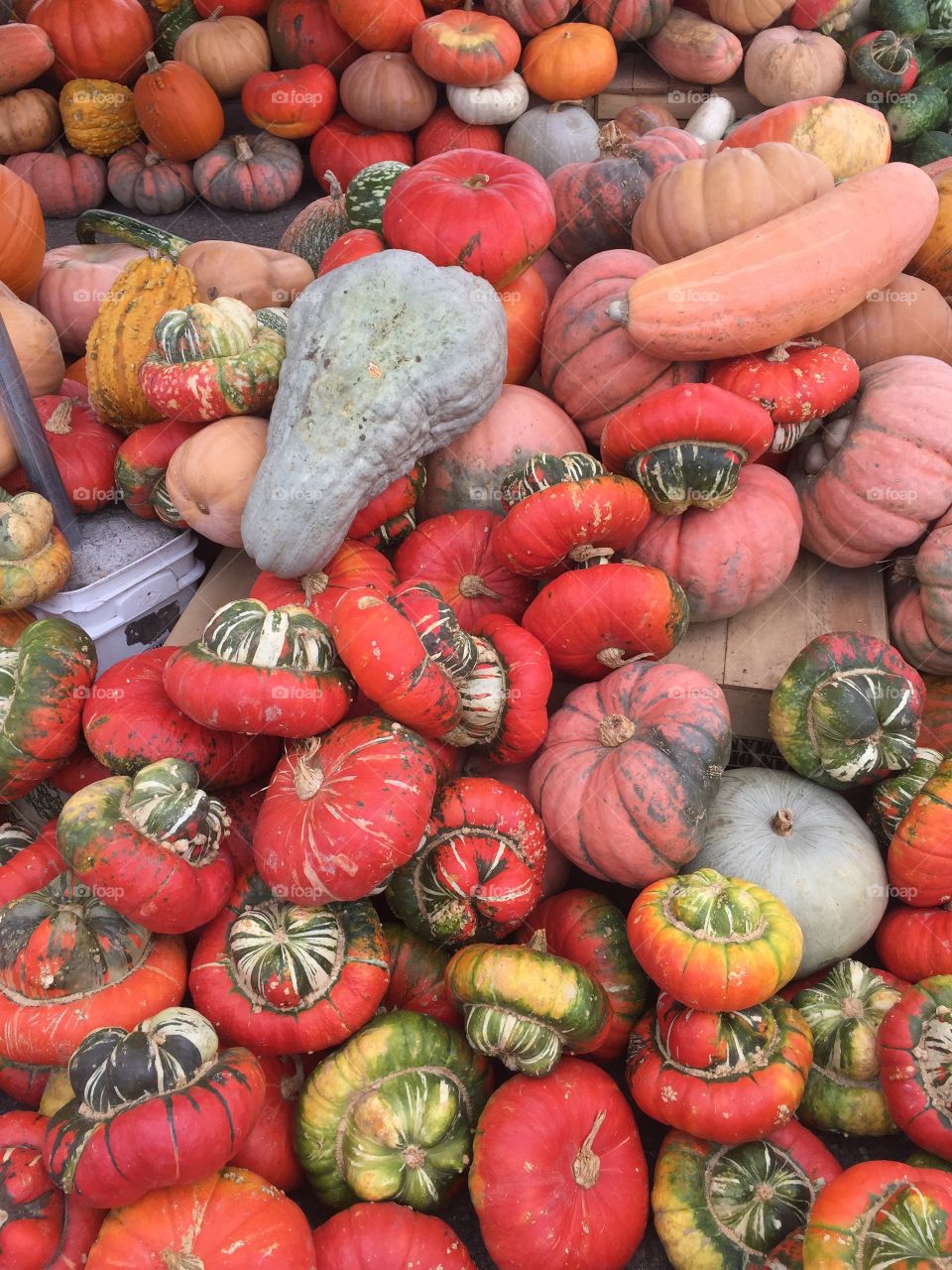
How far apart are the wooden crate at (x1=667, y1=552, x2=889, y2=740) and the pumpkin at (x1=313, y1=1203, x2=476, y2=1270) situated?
1606 mm

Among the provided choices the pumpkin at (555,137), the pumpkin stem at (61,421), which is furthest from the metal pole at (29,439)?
the pumpkin at (555,137)

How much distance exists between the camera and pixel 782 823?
8.11ft

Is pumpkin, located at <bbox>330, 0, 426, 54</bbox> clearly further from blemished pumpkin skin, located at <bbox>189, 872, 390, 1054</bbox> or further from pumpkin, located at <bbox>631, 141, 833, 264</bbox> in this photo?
blemished pumpkin skin, located at <bbox>189, 872, 390, 1054</bbox>

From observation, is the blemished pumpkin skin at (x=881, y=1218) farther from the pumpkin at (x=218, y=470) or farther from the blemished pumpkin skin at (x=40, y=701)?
the pumpkin at (x=218, y=470)

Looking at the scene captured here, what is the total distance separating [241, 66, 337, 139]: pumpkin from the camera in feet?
18.8

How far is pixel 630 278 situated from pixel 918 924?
2.09 metres

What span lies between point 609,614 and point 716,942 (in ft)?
2.81

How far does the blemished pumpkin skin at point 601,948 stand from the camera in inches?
92.9

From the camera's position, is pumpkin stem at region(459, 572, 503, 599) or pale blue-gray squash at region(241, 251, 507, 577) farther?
pumpkin stem at region(459, 572, 503, 599)

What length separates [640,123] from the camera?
5.07 meters

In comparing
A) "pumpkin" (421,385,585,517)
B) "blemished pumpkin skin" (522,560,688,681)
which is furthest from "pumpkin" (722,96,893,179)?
"blemished pumpkin skin" (522,560,688,681)

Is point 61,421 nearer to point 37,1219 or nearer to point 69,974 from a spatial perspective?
point 69,974

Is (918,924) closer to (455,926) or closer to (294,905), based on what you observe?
(455,926)

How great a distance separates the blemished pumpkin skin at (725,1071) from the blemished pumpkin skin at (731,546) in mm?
1158
